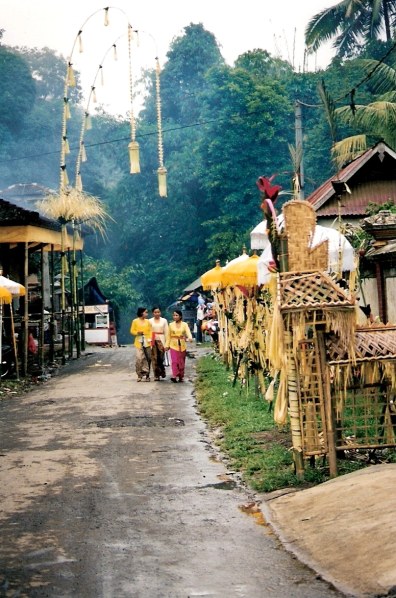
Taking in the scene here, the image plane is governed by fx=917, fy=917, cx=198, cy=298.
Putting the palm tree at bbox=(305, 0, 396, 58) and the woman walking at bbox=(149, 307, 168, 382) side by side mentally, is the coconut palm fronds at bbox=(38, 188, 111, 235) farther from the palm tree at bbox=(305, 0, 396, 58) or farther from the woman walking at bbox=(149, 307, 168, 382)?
the palm tree at bbox=(305, 0, 396, 58)

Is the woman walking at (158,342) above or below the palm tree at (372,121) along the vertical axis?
below

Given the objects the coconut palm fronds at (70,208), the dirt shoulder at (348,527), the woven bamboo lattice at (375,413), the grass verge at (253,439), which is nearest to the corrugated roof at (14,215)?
the coconut palm fronds at (70,208)

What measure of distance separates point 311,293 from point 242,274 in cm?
863

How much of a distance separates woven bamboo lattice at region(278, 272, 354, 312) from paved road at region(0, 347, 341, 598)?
1.89m

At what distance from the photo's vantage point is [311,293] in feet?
28.0

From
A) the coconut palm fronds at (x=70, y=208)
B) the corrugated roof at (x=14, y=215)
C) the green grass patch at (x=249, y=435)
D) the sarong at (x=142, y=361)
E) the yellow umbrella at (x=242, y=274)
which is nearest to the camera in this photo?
the green grass patch at (x=249, y=435)

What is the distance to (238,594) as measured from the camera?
18.4 feet

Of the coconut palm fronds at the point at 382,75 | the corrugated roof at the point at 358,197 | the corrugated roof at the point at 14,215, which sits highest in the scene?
the coconut palm fronds at the point at 382,75

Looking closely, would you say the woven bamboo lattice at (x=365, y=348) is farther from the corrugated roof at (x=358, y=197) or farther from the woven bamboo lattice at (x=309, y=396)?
the corrugated roof at (x=358, y=197)

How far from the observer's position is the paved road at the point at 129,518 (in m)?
5.87

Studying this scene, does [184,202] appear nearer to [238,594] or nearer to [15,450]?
[15,450]

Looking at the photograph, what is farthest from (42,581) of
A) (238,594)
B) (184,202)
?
(184,202)

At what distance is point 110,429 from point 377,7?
26.3m

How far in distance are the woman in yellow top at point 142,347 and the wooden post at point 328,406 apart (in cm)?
1273
